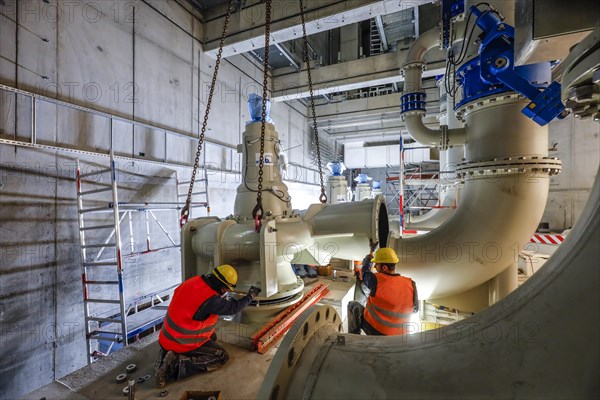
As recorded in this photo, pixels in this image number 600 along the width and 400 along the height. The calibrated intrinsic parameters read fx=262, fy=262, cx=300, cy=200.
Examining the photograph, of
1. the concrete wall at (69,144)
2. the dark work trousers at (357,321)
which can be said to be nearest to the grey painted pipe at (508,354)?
the dark work trousers at (357,321)

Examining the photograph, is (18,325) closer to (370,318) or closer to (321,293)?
(321,293)

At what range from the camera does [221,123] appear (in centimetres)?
489

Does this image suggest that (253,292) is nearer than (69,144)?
Yes

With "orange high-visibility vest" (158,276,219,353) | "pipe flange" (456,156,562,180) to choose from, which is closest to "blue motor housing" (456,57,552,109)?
"pipe flange" (456,156,562,180)

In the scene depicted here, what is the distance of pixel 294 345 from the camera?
2.56 ft

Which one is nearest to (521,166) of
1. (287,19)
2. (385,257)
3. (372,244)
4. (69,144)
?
(385,257)

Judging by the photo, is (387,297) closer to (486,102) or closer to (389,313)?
(389,313)

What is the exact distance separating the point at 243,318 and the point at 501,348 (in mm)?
2167

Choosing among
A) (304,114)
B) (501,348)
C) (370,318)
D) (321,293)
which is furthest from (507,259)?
(304,114)

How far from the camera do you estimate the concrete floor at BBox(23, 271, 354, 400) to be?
1.63m

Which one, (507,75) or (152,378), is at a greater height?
(507,75)

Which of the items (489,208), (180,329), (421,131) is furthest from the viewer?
(421,131)

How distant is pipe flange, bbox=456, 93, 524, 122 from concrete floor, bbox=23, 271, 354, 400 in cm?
277

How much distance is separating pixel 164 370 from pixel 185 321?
1.05 ft
